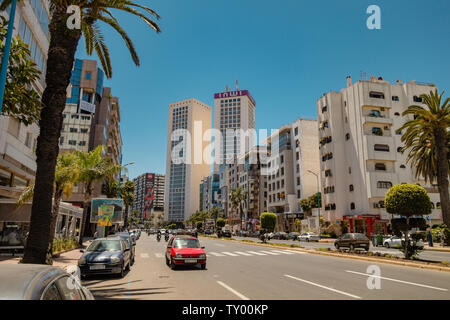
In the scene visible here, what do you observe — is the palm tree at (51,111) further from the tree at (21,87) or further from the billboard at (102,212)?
the billboard at (102,212)

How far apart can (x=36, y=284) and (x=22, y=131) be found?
25.3 m

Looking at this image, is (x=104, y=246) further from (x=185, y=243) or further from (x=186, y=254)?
(x=185, y=243)

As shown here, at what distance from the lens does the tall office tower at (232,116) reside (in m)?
174

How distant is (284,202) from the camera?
72438mm

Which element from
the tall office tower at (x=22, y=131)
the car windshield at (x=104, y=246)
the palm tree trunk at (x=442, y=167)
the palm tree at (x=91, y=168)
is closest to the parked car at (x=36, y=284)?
the car windshield at (x=104, y=246)

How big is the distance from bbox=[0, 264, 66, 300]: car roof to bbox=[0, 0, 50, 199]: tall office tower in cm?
1983

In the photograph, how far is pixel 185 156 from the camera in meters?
189

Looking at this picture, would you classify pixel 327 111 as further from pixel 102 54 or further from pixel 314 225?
pixel 102 54

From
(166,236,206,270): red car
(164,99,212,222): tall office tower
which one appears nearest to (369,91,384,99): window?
(166,236,206,270): red car

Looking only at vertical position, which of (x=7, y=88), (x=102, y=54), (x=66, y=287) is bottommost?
(x=66, y=287)

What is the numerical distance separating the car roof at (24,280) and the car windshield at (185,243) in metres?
11.7

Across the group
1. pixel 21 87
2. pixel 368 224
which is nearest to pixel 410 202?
pixel 21 87
